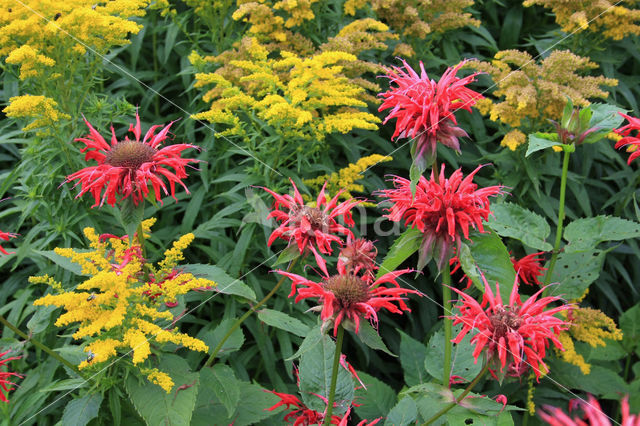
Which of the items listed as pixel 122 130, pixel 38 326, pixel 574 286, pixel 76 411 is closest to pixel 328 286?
pixel 76 411

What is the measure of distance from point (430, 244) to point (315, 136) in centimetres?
76

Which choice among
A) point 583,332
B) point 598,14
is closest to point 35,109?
point 583,332

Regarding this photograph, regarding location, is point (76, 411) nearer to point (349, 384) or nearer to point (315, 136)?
point (349, 384)

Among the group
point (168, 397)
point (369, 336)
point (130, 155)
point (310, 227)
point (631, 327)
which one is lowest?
point (631, 327)

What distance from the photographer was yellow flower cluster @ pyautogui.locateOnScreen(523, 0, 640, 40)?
2.15 metres

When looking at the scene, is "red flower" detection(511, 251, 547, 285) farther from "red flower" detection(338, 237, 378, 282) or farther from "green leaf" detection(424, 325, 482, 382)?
"red flower" detection(338, 237, 378, 282)

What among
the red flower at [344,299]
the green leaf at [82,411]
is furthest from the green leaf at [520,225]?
the green leaf at [82,411]

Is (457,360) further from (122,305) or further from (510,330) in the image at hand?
(122,305)

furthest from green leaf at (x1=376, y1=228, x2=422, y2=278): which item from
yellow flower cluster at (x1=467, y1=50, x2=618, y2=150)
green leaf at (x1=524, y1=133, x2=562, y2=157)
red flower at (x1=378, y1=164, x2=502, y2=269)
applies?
yellow flower cluster at (x1=467, y1=50, x2=618, y2=150)

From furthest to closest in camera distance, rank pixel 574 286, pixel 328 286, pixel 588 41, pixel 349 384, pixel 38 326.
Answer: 1. pixel 588 41
2. pixel 574 286
3. pixel 38 326
4. pixel 349 384
5. pixel 328 286

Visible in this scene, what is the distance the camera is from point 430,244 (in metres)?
1.29

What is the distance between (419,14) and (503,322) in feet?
5.37

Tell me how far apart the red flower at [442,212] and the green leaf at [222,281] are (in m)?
0.40

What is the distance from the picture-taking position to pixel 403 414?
1.43 meters
